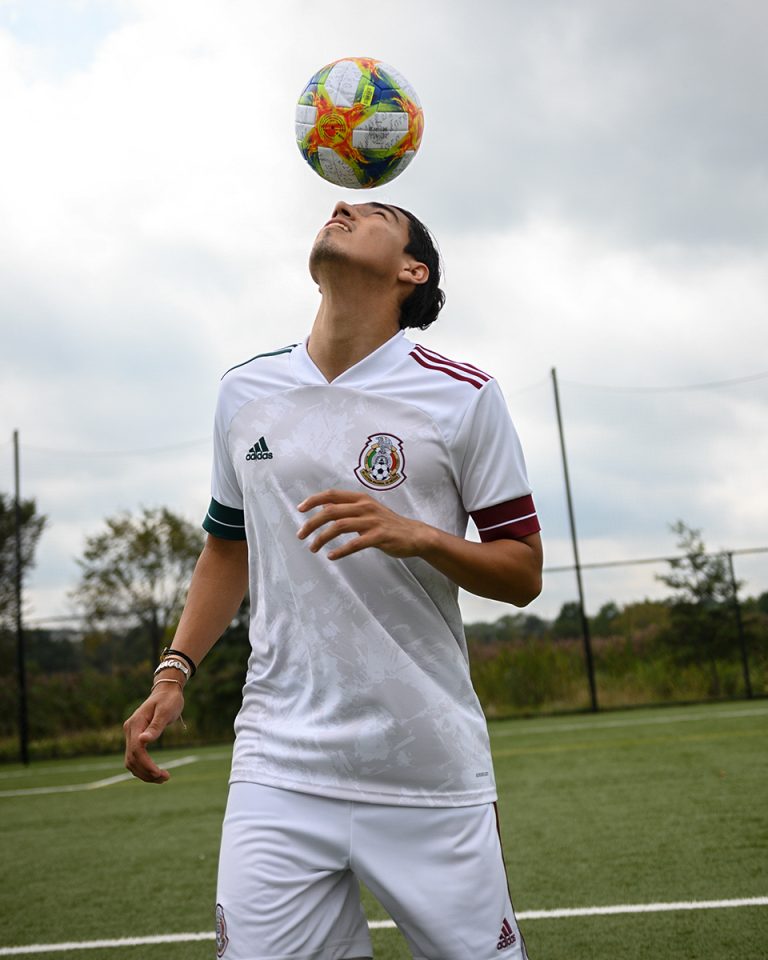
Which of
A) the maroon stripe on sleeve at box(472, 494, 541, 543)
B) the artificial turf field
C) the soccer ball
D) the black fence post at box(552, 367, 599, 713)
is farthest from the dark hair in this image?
the black fence post at box(552, 367, 599, 713)

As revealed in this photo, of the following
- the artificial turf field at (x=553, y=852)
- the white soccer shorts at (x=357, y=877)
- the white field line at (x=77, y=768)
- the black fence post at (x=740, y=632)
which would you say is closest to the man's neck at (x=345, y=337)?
the white soccer shorts at (x=357, y=877)

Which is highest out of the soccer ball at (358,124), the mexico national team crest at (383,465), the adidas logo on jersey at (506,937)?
the soccer ball at (358,124)

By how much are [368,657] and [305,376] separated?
0.60 meters

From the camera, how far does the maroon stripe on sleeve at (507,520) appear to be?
6.77ft

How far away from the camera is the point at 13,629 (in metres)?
16.7

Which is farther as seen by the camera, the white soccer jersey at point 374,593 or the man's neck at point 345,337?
the man's neck at point 345,337

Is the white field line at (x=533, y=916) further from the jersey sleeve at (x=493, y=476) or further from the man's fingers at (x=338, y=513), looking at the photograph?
the man's fingers at (x=338, y=513)

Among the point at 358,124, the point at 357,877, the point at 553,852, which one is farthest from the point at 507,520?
the point at 553,852

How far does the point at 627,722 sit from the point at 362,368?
10782 millimetres

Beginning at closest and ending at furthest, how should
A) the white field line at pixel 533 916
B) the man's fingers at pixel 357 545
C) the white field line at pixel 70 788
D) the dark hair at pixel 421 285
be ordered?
1. the man's fingers at pixel 357 545
2. the dark hair at pixel 421 285
3. the white field line at pixel 533 916
4. the white field line at pixel 70 788

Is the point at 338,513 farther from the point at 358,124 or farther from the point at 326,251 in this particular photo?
the point at 358,124

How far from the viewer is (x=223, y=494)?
7.84 feet

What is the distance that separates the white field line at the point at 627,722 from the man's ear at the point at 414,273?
9.88m

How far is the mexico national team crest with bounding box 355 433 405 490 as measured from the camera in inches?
81.2
